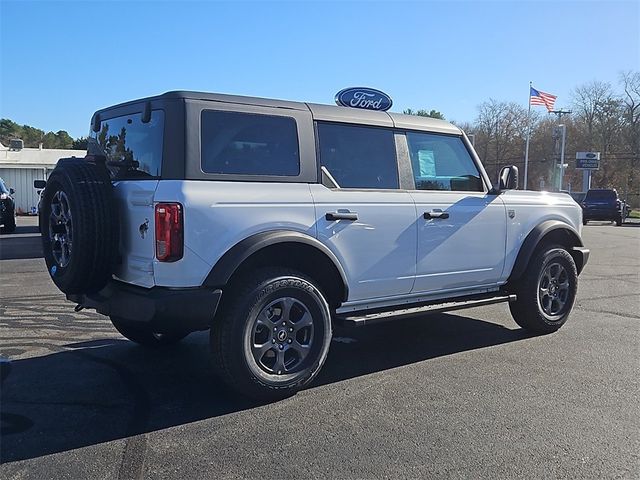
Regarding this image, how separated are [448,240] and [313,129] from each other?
1574mm

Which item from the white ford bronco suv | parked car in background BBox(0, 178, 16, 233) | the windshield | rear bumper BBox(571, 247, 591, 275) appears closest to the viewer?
the white ford bronco suv

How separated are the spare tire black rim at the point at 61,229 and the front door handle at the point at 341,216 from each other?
1779 mm

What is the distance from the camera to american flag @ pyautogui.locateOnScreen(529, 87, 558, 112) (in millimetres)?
33250

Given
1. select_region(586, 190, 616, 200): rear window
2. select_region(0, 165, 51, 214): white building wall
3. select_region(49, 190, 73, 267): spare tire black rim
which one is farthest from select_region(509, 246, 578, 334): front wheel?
select_region(0, 165, 51, 214): white building wall

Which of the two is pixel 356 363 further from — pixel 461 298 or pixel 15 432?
pixel 15 432

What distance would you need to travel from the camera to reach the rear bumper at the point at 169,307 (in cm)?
354

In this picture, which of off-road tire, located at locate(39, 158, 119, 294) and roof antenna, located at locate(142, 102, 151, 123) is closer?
off-road tire, located at locate(39, 158, 119, 294)

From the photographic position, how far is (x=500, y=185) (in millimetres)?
5613

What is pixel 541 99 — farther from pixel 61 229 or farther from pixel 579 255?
pixel 61 229

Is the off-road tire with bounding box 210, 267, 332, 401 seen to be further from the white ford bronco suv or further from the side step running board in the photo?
the side step running board

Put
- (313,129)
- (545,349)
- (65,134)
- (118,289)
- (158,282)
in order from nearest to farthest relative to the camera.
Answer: (158,282) < (118,289) < (313,129) < (545,349) < (65,134)

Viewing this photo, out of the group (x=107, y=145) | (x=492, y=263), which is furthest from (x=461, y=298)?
(x=107, y=145)

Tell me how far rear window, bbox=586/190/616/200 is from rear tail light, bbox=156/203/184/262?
28.6 m

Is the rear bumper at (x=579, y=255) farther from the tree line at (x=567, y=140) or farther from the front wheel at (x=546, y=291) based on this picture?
the tree line at (x=567, y=140)
